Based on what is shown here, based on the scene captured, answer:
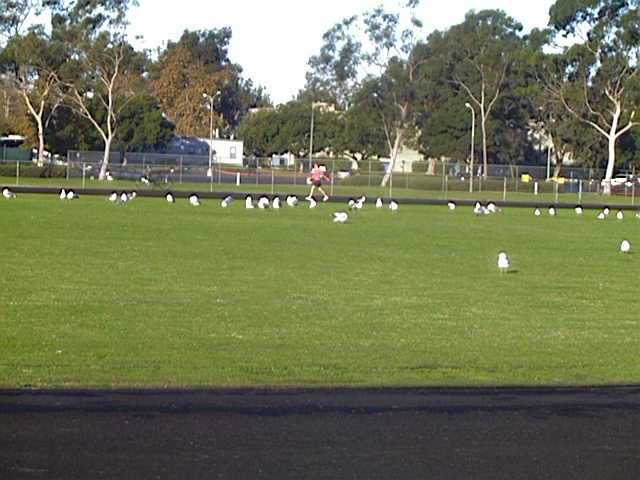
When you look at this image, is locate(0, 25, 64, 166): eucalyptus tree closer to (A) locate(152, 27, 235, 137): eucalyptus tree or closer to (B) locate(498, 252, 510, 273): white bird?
(A) locate(152, 27, 235, 137): eucalyptus tree

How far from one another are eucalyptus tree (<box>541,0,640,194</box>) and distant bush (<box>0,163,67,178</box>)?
3770 cm

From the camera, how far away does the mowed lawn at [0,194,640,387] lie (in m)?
11.1

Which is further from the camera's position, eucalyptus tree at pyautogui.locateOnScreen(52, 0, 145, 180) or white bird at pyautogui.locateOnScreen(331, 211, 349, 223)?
eucalyptus tree at pyautogui.locateOnScreen(52, 0, 145, 180)

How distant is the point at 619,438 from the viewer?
8.39 metres

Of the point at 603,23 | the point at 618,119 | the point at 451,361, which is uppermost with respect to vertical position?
the point at 603,23

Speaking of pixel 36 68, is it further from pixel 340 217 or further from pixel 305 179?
pixel 340 217

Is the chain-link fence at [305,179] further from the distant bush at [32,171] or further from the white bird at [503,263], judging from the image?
the white bird at [503,263]

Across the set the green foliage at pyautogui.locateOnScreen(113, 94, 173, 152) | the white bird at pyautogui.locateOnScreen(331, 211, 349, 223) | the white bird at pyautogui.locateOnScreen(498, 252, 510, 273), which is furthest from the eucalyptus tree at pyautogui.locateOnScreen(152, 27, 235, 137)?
the white bird at pyautogui.locateOnScreen(498, 252, 510, 273)

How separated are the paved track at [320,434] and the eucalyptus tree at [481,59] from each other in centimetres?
8455

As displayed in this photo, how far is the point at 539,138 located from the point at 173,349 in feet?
317

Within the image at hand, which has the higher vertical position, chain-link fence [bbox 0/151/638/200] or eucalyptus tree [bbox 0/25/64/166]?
eucalyptus tree [bbox 0/25/64/166]

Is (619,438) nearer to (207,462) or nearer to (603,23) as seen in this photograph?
(207,462)

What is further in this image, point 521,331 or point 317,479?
point 521,331

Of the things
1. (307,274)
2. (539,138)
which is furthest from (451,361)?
(539,138)
